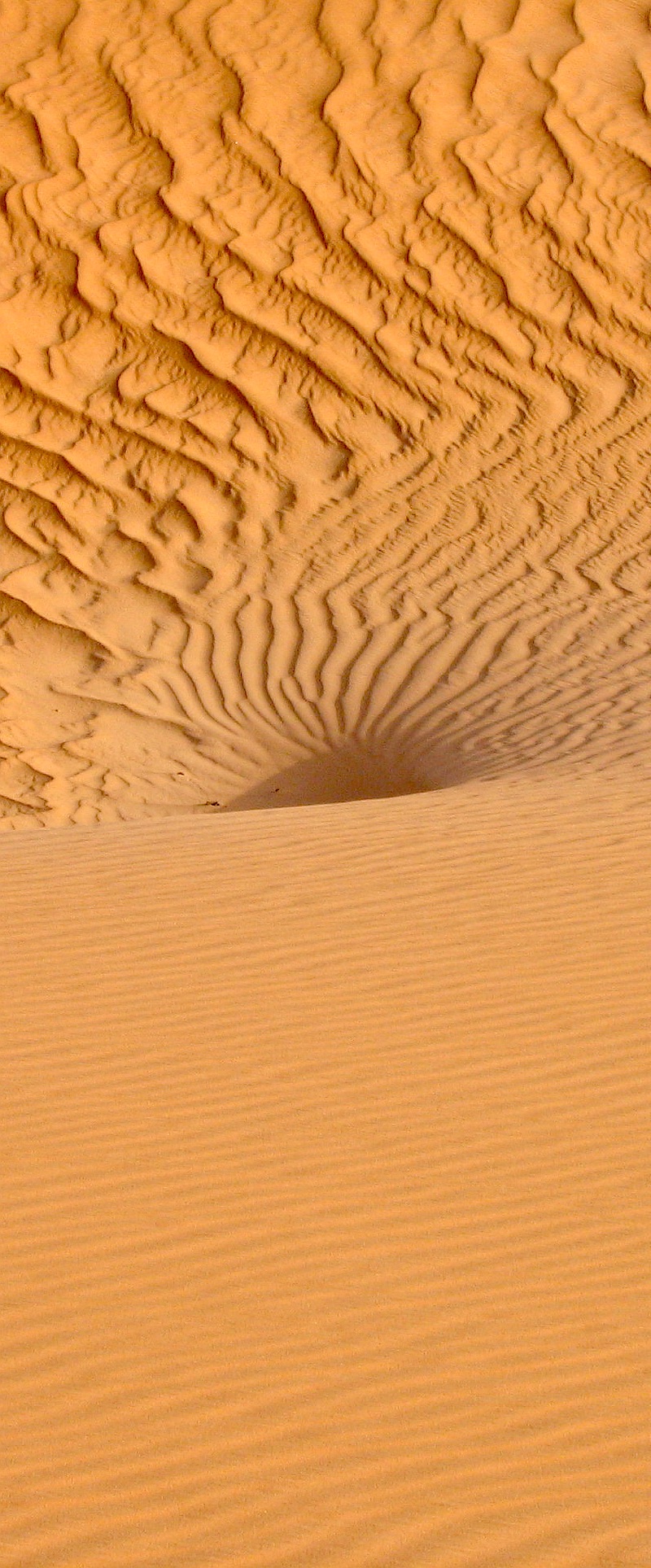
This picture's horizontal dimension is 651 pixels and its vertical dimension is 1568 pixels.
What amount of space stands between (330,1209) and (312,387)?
7.92 meters

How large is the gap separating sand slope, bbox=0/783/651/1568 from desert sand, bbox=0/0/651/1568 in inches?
0.5

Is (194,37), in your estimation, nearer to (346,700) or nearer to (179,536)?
(179,536)

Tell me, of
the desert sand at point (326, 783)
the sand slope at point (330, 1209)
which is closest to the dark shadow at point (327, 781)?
the desert sand at point (326, 783)

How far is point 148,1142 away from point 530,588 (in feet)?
19.9

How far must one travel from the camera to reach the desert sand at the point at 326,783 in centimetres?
305

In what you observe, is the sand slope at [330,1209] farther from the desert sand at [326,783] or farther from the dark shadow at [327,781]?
the dark shadow at [327,781]

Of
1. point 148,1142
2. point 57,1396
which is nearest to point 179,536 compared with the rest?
point 148,1142

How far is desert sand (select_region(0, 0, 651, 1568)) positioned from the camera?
3049 mm

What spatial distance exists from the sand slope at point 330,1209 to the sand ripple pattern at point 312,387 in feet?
9.77

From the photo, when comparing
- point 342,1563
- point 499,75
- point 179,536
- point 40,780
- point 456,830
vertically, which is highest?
point 499,75

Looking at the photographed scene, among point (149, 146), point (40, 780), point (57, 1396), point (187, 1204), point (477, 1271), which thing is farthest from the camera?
point (149, 146)

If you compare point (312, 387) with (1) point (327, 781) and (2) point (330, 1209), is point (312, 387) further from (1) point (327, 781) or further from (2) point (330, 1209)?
(2) point (330, 1209)

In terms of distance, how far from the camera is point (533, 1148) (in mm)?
3793

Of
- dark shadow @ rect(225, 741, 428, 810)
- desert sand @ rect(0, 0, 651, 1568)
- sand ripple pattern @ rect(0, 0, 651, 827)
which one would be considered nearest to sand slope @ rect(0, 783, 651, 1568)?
desert sand @ rect(0, 0, 651, 1568)
